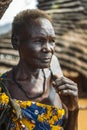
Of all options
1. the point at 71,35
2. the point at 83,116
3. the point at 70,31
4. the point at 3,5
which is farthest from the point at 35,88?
the point at 70,31

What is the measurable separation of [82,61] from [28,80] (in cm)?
1009

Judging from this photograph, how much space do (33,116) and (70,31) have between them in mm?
11199

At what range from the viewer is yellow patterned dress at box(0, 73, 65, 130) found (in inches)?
115

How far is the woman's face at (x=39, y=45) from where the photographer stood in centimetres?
298

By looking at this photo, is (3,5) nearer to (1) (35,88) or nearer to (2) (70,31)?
(1) (35,88)

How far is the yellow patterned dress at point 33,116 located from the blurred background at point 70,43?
283 inches

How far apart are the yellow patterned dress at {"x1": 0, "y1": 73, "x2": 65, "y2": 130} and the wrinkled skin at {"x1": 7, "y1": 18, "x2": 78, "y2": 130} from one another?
2.9 inches

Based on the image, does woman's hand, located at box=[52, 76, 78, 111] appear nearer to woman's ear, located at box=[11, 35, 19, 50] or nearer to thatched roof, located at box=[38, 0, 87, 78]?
woman's ear, located at box=[11, 35, 19, 50]

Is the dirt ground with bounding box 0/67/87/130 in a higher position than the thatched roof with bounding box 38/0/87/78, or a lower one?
lower

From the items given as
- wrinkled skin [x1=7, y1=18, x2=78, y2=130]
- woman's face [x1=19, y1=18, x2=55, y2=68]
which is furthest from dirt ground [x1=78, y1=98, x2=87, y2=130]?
woman's face [x1=19, y1=18, x2=55, y2=68]

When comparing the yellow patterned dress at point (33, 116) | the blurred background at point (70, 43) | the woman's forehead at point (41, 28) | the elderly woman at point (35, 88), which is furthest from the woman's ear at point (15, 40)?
the blurred background at point (70, 43)

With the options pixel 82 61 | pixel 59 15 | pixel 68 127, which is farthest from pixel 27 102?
pixel 59 15

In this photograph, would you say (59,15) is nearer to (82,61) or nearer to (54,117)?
(82,61)

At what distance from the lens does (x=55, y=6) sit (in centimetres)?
1495
